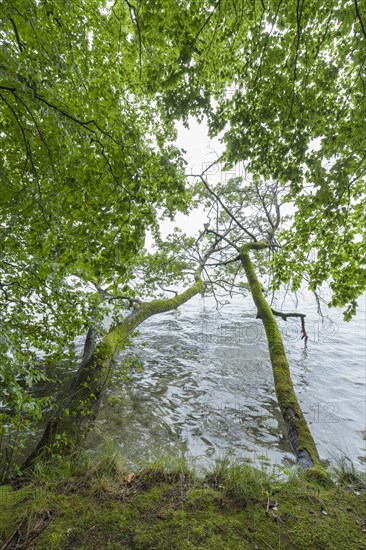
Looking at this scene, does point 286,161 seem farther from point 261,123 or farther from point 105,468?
point 105,468

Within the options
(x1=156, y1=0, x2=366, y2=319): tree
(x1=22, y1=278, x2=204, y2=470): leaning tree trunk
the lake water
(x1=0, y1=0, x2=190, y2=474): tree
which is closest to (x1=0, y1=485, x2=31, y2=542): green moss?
(x1=0, y1=0, x2=190, y2=474): tree

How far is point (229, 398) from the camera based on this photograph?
263 inches

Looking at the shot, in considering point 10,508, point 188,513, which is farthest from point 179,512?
point 10,508

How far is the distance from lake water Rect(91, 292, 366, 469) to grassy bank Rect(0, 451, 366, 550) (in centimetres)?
95

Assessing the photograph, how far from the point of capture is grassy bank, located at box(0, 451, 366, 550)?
1578mm

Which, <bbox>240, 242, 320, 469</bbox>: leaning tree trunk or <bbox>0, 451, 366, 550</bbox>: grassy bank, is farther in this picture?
<bbox>240, 242, 320, 469</bbox>: leaning tree trunk

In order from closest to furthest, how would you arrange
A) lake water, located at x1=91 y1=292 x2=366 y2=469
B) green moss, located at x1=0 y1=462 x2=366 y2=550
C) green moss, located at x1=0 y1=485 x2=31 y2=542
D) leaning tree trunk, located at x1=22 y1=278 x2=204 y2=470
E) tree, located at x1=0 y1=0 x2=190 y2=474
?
1. green moss, located at x1=0 y1=462 x2=366 y2=550
2. green moss, located at x1=0 y1=485 x2=31 y2=542
3. tree, located at x1=0 y1=0 x2=190 y2=474
4. leaning tree trunk, located at x1=22 y1=278 x2=204 y2=470
5. lake water, located at x1=91 y1=292 x2=366 y2=469

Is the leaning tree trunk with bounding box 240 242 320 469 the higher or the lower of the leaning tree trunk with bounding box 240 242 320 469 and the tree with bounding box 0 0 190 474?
the lower

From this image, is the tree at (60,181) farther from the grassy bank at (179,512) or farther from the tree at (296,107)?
the tree at (296,107)

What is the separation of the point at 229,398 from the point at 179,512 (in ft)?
17.3

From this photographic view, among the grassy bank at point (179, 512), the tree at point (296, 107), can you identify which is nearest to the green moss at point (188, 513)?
the grassy bank at point (179, 512)

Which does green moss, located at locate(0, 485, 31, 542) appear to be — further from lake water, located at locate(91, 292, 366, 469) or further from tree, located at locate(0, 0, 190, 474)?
lake water, located at locate(91, 292, 366, 469)

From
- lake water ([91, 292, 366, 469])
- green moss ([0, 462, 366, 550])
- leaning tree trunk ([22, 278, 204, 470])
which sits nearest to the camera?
green moss ([0, 462, 366, 550])

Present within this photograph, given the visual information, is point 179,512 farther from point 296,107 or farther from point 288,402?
point 296,107
